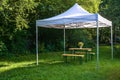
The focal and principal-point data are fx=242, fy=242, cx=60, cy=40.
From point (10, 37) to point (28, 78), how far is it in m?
8.21

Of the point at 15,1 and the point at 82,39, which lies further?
the point at 82,39

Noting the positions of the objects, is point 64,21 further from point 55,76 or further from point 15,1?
point 15,1

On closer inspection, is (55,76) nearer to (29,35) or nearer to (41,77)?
(41,77)

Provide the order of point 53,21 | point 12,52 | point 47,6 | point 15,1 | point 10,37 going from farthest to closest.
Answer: point 47,6 < point 12,52 < point 10,37 < point 15,1 < point 53,21

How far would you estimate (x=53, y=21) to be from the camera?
11.6m

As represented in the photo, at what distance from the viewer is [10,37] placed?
16266 millimetres

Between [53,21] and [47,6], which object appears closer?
[53,21]

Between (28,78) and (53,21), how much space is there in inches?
153

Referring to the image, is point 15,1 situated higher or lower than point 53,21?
higher

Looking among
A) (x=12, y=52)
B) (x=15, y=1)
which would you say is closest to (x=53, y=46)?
(x=12, y=52)

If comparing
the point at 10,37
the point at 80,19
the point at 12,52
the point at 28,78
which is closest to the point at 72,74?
the point at 28,78

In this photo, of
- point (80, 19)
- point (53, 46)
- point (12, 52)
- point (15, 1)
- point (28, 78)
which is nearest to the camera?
point (28, 78)

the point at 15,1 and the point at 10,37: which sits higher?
the point at 15,1

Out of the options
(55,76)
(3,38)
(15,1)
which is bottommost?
(55,76)
